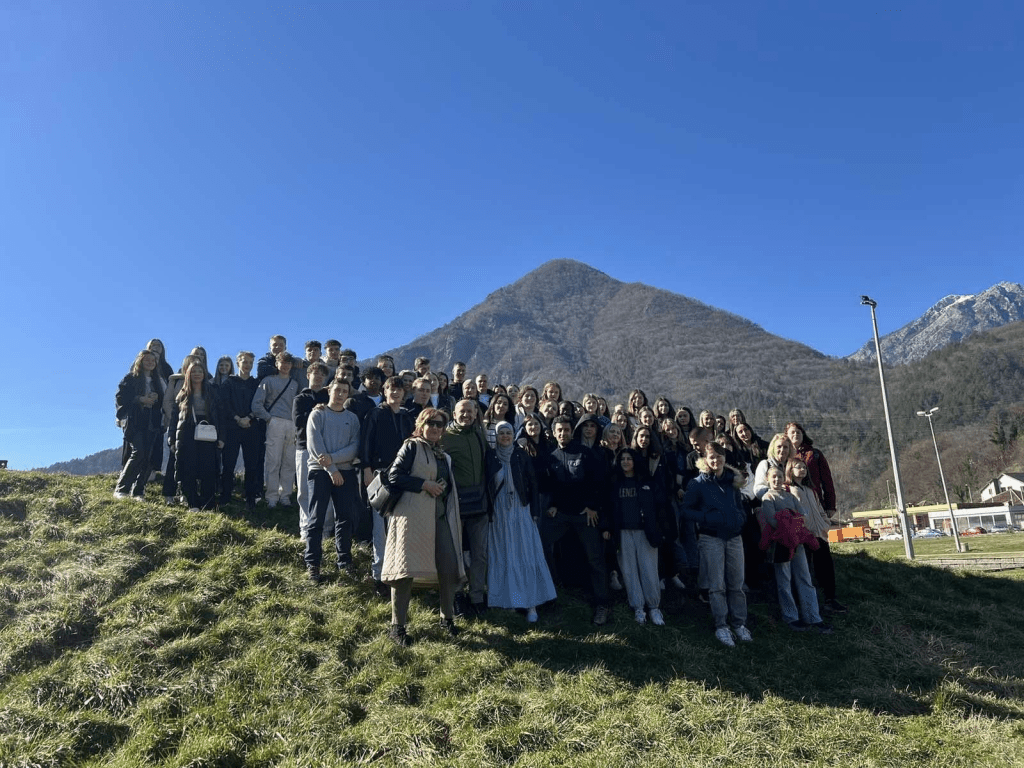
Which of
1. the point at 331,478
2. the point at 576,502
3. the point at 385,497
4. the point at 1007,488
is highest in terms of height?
the point at 331,478

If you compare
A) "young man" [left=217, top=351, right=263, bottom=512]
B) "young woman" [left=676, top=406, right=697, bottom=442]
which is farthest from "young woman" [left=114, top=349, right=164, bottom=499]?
"young woman" [left=676, top=406, right=697, bottom=442]

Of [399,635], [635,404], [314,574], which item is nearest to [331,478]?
[314,574]

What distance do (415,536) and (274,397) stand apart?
4679mm

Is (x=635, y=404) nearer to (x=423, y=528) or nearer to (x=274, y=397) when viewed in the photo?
(x=423, y=528)

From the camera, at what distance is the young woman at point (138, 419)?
9133mm

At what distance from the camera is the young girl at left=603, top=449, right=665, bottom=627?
286 inches

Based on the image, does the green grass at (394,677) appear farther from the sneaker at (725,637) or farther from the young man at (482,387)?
the young man at (482,387)

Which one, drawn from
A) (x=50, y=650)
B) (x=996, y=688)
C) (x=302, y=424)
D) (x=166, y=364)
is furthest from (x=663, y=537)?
(x=166, y=364)

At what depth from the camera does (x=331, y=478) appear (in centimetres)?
689

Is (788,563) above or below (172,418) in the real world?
below

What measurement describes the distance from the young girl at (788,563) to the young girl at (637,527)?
149 centimetres

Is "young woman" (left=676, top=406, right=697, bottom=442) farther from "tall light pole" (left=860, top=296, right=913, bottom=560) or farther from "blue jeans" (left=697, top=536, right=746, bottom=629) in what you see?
"tall light pole" (left=860, top=296, right=913, bottom=560)

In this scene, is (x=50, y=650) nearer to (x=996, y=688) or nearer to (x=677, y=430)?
(x=677, y=430)

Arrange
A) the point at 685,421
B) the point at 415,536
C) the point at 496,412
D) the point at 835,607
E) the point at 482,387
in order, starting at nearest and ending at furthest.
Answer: the point at 415,536 → the point at 835,607 → the point at 496,412 → the point at 685,421 → the point at 482,387
